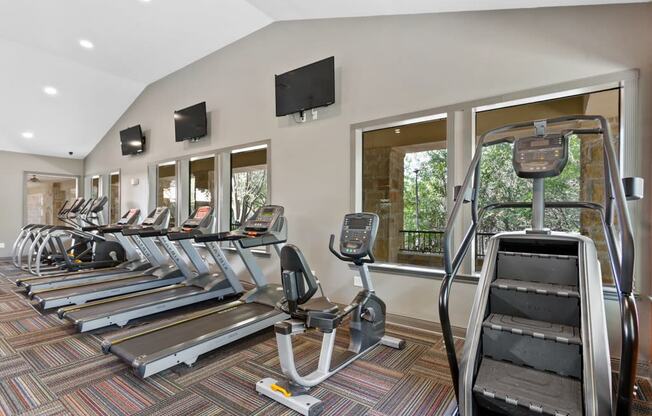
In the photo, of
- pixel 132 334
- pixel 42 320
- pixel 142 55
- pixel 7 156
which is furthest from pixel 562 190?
pixel 7 156

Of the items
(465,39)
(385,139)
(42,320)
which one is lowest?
(42,320)

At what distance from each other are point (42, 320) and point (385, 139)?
15.1 ft

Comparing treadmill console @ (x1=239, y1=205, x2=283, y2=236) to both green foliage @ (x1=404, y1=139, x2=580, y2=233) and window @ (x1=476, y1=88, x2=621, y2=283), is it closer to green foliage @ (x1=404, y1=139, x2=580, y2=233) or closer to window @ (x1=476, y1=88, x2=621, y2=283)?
green foliage @ (x1=404, y1=139, x2=580, y2=233)

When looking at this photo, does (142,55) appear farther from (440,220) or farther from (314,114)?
(440,220)

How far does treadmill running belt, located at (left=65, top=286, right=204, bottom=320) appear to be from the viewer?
142 inches

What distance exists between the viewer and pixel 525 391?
5.42ft

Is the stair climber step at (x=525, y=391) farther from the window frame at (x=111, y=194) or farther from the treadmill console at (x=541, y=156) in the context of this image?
the window frame at (x=111, y=194)

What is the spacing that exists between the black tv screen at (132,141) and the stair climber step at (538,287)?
759cm

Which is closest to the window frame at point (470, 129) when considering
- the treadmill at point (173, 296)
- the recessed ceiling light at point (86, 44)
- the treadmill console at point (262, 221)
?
the treadmill console at point (262, 221)

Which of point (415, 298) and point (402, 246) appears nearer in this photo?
point (415, 298)

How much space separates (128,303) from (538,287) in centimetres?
420

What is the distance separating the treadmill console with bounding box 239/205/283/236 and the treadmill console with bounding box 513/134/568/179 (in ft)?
8.86

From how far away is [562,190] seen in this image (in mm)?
3051

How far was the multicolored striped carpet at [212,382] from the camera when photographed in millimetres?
2168
